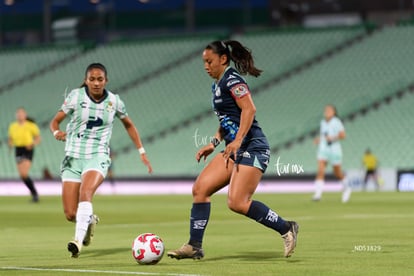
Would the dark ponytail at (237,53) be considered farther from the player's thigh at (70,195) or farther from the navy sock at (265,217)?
the player's thigh at (70,195)

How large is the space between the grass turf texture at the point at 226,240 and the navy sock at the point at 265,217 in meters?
0.38

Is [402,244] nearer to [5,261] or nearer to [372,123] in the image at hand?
[5,261]

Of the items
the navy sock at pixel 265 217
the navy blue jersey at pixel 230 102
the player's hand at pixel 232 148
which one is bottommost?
the navy sock at pixel 265 217

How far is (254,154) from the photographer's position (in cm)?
1239

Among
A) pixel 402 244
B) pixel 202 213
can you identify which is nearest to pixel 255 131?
pixel 202 213

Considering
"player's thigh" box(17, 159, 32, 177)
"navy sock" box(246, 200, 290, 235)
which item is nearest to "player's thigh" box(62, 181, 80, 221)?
"navy sock" box(246, 200, 290, 235)

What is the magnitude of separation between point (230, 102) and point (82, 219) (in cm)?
233

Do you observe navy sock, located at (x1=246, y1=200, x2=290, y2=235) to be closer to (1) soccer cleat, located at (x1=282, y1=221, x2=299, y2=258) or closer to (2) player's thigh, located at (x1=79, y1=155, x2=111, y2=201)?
(1) soccer cleat, located at (x1=282, y1=221, x2=299, y2=258)

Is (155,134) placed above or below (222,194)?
above

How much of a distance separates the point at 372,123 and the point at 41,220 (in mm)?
22140

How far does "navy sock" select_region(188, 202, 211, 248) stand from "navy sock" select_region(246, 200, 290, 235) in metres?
0.48

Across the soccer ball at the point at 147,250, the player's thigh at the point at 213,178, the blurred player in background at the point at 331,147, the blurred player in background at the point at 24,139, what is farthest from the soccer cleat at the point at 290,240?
the blurred player in background at the point at 24,139

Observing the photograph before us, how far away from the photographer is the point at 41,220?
844 inches

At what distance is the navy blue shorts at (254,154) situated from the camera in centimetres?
1235
